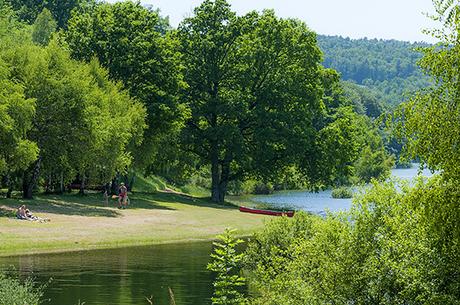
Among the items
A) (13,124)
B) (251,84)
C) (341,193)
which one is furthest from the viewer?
(341,193)

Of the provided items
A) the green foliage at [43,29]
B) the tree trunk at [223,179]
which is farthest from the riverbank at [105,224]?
the green foliage at [43,29]

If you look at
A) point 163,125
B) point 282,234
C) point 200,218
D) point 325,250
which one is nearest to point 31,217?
point 200,218

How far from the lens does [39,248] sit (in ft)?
147

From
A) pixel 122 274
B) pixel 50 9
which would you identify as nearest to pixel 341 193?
pixel 50 9

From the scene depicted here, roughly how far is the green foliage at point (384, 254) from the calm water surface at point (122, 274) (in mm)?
4996

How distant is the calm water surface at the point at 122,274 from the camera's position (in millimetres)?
32781

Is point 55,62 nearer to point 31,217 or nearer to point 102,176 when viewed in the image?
point 102,176

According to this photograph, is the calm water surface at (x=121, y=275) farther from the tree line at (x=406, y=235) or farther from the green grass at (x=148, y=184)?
the green grass at (x=148, y=184)

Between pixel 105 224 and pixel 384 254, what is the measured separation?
1364 inches

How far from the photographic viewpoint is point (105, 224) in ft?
180

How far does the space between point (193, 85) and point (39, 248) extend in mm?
40997

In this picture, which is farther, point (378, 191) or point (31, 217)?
point (31, 217)

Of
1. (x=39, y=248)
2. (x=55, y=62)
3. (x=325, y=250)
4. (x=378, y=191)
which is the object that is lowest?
(x=39, y=248)

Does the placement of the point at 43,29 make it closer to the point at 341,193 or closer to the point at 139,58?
the point at 139,58
